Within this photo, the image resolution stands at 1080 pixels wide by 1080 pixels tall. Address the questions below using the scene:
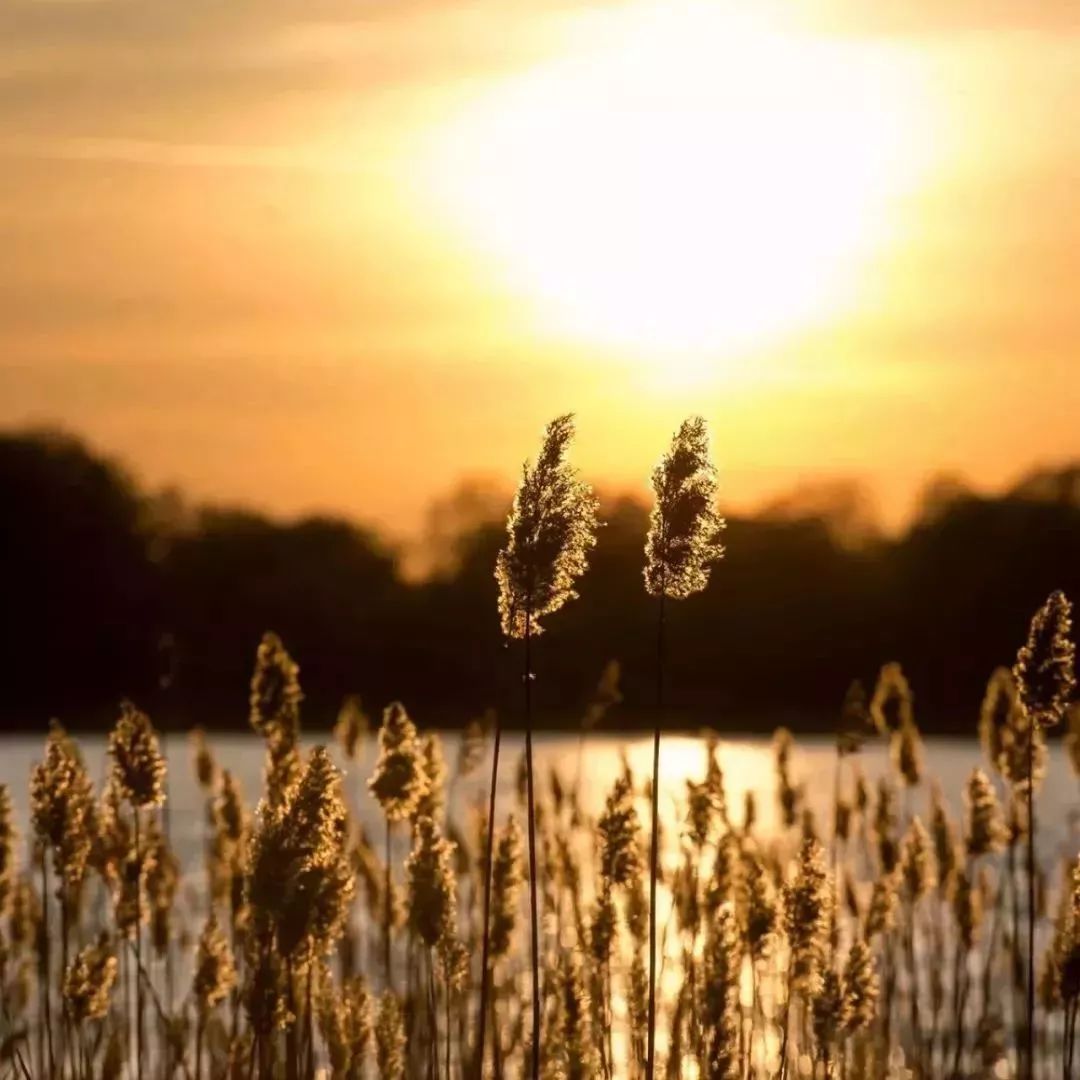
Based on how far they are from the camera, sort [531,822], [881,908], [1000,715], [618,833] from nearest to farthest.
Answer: [531,822], [618,833], [1000,715], [881,908]

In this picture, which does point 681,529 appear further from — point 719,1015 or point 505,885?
point 505,885

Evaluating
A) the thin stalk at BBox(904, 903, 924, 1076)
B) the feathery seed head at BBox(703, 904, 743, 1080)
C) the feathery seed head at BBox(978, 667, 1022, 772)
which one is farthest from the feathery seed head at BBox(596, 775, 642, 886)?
the thin stalk at BBox(904, 903, 924, 1076)

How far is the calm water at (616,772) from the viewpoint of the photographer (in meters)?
23.8

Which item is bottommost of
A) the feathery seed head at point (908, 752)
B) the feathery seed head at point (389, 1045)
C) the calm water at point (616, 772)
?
the calm water at point (616, 772)

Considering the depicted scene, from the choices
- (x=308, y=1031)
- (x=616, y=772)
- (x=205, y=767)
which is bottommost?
(x=616, y=772)

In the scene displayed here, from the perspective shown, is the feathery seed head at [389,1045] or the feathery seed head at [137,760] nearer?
the feathery seed head at [389,1045]

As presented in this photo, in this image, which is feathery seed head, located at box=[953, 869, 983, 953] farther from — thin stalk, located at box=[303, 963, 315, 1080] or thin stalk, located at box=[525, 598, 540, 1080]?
thin stalk, located at box=[525, 598, 540, 1080]

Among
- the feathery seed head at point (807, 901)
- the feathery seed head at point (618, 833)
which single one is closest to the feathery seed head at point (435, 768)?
the feathery seed head at point (618, 833)

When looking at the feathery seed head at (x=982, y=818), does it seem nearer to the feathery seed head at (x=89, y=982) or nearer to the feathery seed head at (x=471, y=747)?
the feathery seed head at (x=471, y=747)

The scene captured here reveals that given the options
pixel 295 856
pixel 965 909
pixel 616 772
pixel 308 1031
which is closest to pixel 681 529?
pixel 295 856

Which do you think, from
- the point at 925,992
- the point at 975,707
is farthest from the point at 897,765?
the point at 975,707

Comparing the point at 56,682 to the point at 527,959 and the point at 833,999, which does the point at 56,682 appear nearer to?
the point at 527,959

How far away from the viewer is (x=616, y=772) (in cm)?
4300

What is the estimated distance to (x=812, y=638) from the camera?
5534 centimetres
